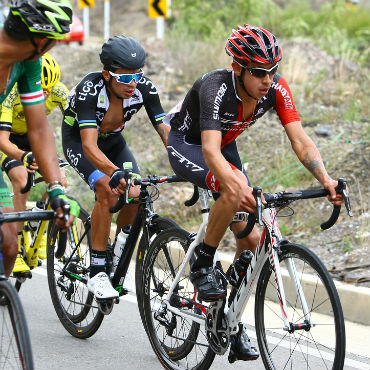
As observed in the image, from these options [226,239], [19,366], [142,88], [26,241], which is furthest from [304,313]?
[226,239]

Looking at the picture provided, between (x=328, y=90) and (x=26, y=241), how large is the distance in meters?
7.30

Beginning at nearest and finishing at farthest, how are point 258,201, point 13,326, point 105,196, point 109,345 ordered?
point 13,326 < point 258,201 < point 105,196 < point 109,345

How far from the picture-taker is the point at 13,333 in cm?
406

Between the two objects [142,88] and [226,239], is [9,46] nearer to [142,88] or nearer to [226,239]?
[142,88]

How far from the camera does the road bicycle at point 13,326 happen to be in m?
3.95

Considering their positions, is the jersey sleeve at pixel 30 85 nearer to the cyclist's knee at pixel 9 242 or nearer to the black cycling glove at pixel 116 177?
the cyclist's knee at pixel 9 242

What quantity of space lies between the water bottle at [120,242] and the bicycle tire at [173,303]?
0.41 meters

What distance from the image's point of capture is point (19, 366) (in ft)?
13.4

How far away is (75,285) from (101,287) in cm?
65

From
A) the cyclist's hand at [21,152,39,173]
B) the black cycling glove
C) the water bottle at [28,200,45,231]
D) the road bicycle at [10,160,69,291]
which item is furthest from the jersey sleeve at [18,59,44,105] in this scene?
the water bottle at [28,200,45,231]

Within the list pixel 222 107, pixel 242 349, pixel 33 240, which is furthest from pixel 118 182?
pixel 33 240

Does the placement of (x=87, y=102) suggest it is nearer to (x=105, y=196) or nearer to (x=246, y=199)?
(x=105, y=196)

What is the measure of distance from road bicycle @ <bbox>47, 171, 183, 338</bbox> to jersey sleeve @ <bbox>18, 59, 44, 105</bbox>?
4.00 ft

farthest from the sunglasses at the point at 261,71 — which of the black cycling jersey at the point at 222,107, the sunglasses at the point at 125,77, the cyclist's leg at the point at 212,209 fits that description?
the sunglasses at the point at 125,77
